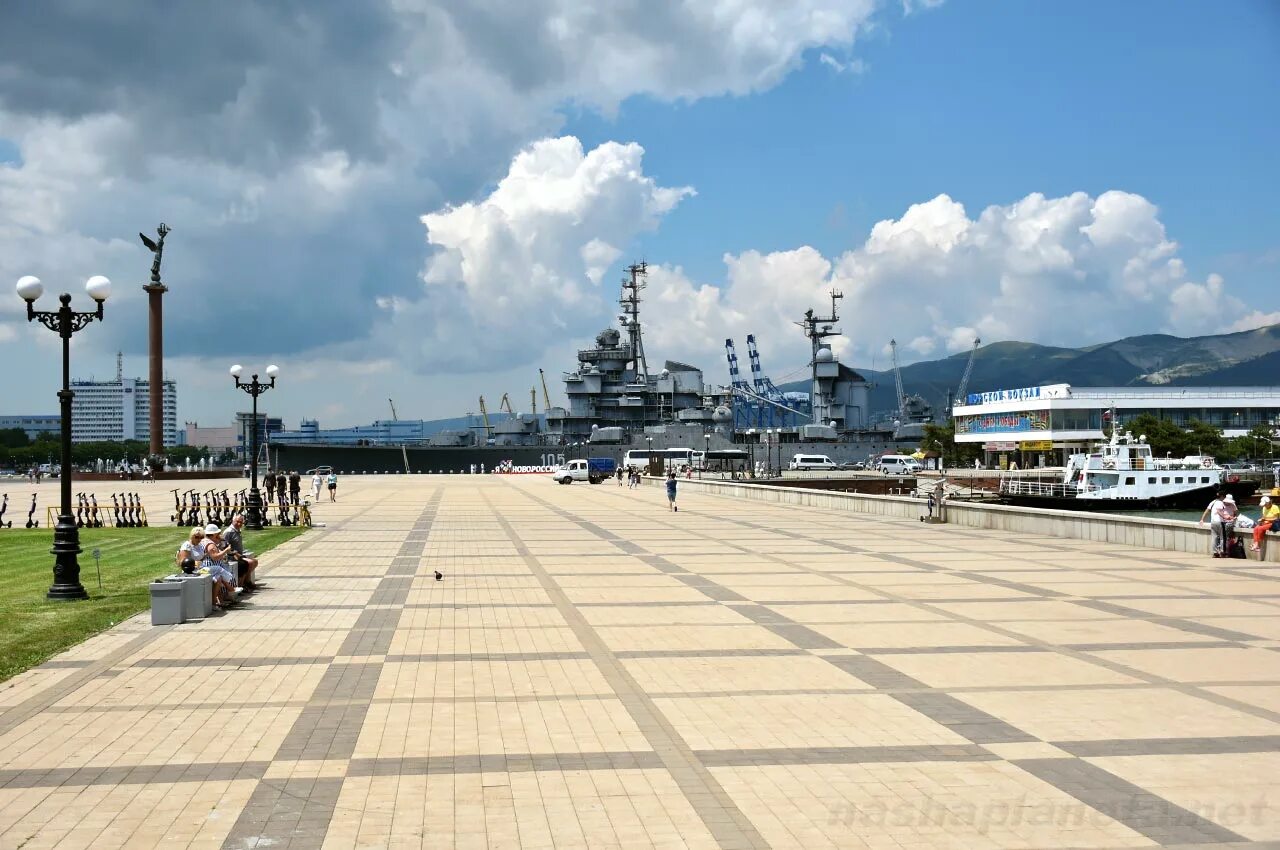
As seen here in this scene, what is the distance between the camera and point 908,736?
8172 millimetres

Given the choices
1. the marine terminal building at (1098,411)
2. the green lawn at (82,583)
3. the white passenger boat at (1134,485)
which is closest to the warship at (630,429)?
the marine terminal building at (1098,411)

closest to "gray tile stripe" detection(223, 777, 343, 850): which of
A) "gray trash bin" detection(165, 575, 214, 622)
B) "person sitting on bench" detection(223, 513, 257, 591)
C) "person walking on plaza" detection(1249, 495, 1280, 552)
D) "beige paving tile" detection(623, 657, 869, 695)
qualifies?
"beige paving tile" detection(623, 657, 869, 695)

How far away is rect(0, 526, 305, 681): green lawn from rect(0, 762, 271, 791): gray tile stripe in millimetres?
3669

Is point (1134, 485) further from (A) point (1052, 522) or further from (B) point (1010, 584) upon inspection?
(B) point (1010, 584)

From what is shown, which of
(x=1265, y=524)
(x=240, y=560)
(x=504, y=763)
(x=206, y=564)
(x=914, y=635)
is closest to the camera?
(x=504, y=763)

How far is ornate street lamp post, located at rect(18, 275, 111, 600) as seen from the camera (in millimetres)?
15344

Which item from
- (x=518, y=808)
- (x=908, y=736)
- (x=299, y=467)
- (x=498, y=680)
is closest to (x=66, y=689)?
(x=498, y=680)

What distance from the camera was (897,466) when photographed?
100 m

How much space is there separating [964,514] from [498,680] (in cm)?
2457

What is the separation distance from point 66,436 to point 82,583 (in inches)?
94.9

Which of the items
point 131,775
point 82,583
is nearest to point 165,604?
point 82,583

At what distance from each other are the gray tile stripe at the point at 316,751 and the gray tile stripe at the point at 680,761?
216 cm

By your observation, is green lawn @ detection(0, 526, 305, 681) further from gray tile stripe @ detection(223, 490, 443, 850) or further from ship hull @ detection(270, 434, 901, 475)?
ship hull @ detection(270, 434, 901, 475)

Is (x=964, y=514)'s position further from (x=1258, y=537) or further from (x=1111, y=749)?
(x=1111, y=749)
